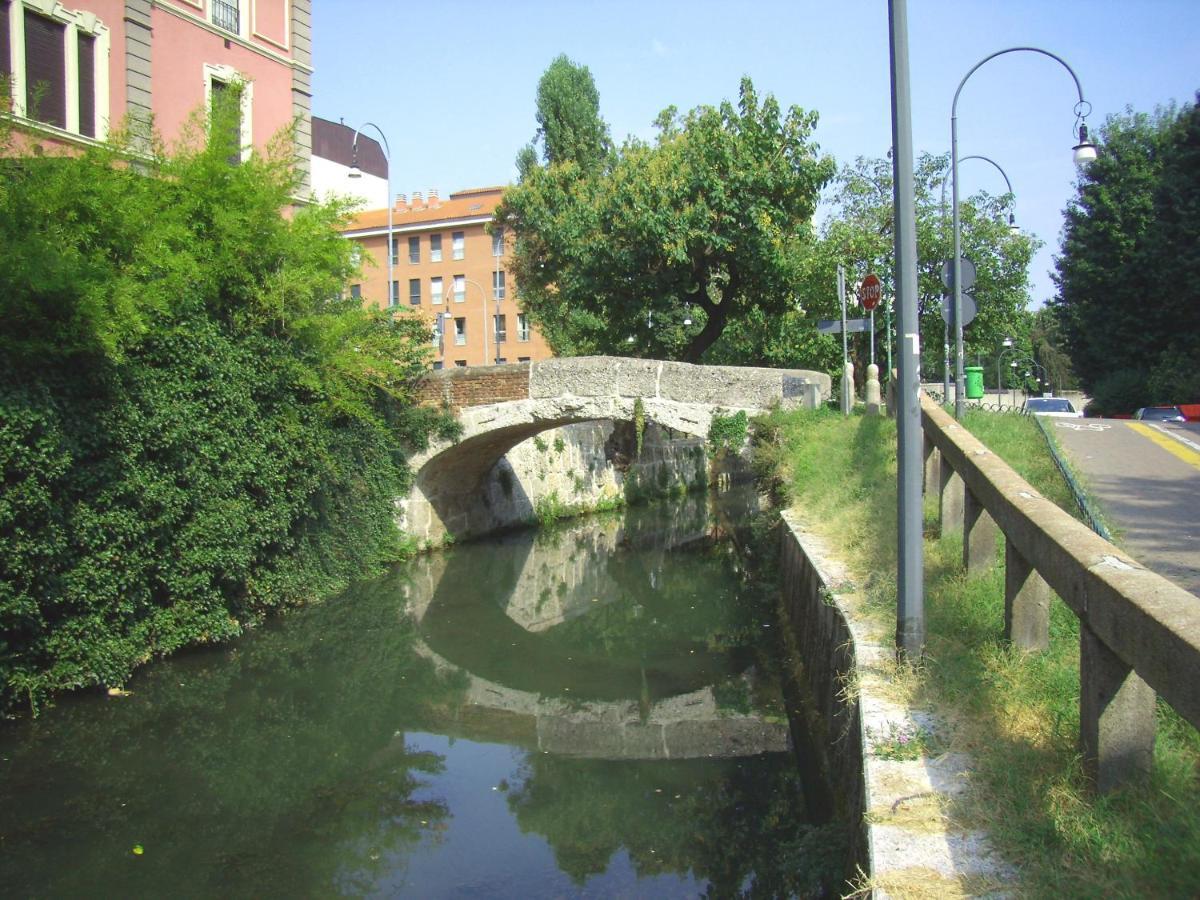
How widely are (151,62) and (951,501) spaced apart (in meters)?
12.3

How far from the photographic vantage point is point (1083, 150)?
43.8ft

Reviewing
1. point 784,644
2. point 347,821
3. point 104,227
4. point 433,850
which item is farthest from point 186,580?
point 784,644

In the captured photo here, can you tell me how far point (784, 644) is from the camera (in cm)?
1075

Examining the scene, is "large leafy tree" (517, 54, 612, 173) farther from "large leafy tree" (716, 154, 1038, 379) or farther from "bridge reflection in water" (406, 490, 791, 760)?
"bridge reflection in water" (406, 490, 791, 760)

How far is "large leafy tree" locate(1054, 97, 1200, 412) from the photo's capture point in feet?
86.6

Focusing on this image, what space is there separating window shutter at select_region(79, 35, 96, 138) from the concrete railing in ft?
40.9

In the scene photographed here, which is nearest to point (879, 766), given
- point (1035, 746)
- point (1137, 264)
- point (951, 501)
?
point (1035, 746)

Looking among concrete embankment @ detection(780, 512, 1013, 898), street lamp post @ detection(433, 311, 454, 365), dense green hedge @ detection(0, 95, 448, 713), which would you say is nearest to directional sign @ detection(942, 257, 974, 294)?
concrete embankment @ detection(780, 512, 1013, 898)

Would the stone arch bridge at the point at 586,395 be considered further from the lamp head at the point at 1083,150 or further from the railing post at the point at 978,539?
the railing post at the point at 978,539

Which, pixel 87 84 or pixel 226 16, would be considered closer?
pixel 87 84

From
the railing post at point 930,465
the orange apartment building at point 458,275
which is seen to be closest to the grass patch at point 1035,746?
the railing post at point 930,465

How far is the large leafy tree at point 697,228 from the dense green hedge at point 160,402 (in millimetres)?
7910

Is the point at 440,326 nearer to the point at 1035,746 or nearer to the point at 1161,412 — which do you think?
the point at 1161,412

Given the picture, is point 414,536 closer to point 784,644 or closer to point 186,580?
point 186,580
